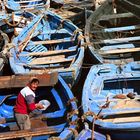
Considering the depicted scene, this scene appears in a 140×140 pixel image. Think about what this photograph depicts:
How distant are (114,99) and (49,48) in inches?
160

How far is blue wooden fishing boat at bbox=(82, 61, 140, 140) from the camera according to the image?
283 inches

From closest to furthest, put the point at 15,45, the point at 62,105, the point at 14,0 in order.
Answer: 1. the point at 62,105
2. the point at 15,45
3. the point at 14,0

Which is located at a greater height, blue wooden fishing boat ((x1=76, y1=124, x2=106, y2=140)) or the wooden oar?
the wooden oar

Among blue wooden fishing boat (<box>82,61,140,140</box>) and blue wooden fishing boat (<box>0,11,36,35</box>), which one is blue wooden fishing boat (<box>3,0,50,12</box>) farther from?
blue wooden fishing boat (<box>82,61,140,140</box>)

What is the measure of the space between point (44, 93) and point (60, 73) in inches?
22.8

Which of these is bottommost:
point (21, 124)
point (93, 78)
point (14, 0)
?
point (21, 124)

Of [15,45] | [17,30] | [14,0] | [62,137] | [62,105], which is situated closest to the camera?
[62,137]

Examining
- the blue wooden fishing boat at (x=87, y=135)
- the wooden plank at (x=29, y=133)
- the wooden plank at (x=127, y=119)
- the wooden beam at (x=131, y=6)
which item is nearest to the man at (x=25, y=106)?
the wooden plank at (x=29, y=133)

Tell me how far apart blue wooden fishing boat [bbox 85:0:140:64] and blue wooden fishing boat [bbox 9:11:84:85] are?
0.40 meters

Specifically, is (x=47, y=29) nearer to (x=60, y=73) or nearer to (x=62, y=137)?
(x=60, y=73)

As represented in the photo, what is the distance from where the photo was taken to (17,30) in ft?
40.8

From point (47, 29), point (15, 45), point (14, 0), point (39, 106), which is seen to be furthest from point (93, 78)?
point (14, 0)

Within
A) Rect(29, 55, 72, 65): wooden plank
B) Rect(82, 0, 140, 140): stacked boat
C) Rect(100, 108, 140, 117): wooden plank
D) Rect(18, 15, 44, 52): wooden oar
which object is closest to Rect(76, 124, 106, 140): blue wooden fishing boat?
Rect(82, 0, 140, 140): stacked boat

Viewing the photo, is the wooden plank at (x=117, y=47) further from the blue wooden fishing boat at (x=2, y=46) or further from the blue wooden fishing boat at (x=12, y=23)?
the blue wooden fishing boat at (x=12, y=23)
